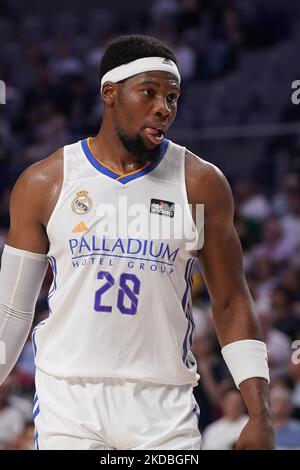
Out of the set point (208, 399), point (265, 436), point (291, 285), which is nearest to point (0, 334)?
point (265, 436)

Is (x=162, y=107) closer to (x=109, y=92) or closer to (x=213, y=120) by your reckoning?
(x=109, y=92)

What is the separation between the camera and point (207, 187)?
3406 millimetres

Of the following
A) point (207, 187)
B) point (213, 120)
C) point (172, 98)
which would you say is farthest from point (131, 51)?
point (213, 120)

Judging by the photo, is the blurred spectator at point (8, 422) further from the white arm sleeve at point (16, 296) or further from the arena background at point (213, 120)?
the white arm sleeve at point (16, 296)

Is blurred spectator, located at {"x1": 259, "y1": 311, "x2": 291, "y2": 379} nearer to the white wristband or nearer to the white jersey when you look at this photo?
the white wristband

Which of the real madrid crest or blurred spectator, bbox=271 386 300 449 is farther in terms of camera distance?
blurred spectator, bbox=271 386 300 449

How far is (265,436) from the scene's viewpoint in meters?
3.10

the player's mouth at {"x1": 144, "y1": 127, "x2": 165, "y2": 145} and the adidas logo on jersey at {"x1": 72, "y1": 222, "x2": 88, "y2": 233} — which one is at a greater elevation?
the player's mouth at {"x1": 144, "y1": 127, "x2": 165, "y2": 145}

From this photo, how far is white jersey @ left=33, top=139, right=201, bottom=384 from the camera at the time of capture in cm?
323

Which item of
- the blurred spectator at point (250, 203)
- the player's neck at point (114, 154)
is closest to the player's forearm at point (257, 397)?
the player's neck at point (114, 154)

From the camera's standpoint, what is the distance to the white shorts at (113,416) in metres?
3.13

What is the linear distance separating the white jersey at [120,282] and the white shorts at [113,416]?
0.05 meters

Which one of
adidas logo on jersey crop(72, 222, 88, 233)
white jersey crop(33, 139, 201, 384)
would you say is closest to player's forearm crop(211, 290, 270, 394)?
white jersey crop(33, 139, 201, 384)

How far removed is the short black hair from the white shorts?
122 cm
